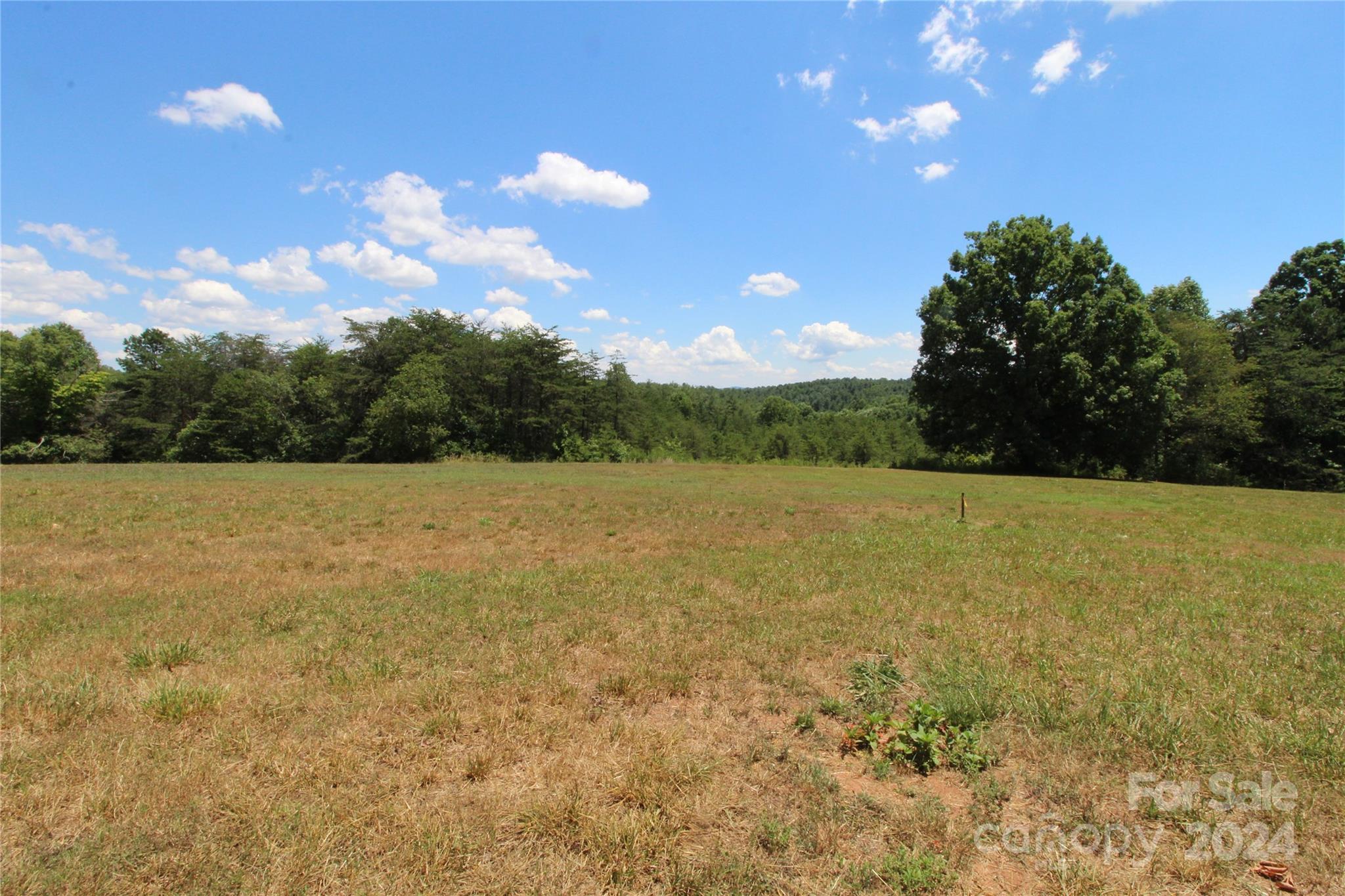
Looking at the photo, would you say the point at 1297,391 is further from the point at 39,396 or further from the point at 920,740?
the point at 39,396

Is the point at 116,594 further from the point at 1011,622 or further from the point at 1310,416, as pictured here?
the point at 1310,416

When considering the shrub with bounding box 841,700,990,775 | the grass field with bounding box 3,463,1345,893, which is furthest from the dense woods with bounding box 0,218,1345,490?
the shrub with bounding box 841,700,990,775

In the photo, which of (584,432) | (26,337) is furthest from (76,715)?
(26,337)

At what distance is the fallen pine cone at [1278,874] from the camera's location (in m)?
2.46

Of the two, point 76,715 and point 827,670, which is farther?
point 827,670

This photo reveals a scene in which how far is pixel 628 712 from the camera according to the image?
4.02 m

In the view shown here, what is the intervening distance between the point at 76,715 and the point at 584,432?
44.5 m

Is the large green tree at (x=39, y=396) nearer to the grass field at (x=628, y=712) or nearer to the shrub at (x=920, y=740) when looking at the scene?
the grass field at (x=628, y=712)

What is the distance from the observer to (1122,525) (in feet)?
40.8

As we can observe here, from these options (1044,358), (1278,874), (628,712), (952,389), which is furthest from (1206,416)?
(628,712)

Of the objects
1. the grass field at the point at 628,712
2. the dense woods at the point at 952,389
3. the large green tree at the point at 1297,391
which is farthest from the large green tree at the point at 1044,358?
the grass field at the point at 628,712

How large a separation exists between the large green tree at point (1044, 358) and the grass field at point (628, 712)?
77.8 ft

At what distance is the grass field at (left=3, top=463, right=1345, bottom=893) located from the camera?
8.49 ft

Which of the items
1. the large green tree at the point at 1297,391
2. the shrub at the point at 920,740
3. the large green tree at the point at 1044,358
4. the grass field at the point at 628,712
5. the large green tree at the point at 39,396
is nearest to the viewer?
the grass field at the point at 628,712
